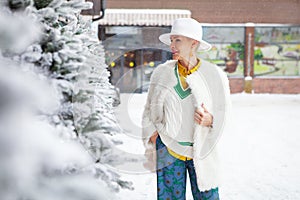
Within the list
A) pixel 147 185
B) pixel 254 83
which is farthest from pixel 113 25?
pixel 147 185

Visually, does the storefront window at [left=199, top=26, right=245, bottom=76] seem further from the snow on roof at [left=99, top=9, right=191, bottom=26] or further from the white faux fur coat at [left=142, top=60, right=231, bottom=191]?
the white faux fur coat at [left=142, top=60, right=231, bottom=191]

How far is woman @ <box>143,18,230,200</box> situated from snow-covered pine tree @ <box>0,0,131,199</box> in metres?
1.29

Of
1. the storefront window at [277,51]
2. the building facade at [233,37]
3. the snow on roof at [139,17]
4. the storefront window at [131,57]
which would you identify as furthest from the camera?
the storefront window at [277,51]

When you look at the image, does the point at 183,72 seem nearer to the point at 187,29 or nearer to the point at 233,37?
the point at 187,29

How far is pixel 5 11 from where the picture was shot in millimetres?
1464

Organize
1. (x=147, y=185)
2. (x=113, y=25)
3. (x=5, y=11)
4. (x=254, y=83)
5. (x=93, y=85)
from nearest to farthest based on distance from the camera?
(x=5, y=11) → (x=93, y=85) → (x=147, y=185) → (x=113, y=25) → (x=254, y=83)

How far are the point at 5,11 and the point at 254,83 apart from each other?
724 inches

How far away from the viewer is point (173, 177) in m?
3.03

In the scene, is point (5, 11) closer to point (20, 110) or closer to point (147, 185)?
point (20, 110)

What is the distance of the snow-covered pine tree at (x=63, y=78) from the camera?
1.44m

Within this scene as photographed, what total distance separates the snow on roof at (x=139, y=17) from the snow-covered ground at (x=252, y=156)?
561 centimetres

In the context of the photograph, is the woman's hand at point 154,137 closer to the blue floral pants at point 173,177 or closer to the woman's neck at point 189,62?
the blue floral pants at point 173,177

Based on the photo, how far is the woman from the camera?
2.89 m

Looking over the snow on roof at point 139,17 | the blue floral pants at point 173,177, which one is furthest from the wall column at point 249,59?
the blue floral pants at point 173,177
